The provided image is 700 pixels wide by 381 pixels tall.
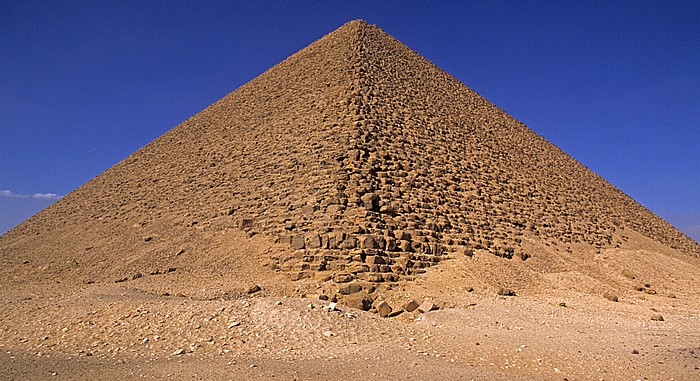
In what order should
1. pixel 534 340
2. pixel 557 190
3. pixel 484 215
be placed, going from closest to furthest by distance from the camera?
pixel 534 340, pixel 484 215, pixel 557 190

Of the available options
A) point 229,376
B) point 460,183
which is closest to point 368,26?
point 460,183

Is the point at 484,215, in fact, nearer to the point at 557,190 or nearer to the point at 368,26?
the point at 557,190

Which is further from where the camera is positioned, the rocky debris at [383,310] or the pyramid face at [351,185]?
the pyramid face at [351,185]

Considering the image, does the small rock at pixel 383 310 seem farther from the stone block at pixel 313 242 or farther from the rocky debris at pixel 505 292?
the rocky debris at pixel 505 292

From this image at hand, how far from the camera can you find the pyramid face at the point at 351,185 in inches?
459

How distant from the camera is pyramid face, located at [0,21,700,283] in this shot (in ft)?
38.3

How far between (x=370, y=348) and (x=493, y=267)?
6.32 m

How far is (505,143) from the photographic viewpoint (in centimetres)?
2100

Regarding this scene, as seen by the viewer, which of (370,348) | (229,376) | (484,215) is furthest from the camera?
(484,215)

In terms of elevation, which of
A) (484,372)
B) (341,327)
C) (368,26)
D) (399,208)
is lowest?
(484,372)

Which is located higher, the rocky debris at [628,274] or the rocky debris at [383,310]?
the rocky debris at [628,274]

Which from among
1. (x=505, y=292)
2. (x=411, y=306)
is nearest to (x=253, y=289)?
(x=411, y=306)

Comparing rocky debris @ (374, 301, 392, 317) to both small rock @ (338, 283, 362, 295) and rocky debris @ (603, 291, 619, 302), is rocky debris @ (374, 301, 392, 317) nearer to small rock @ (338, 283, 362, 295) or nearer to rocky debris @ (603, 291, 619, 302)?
small rock @ (338, 283, 362, 295)

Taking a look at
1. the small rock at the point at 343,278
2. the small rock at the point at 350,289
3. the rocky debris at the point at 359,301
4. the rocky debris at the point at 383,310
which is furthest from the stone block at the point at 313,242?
the rocky debris at the point at 383,310
